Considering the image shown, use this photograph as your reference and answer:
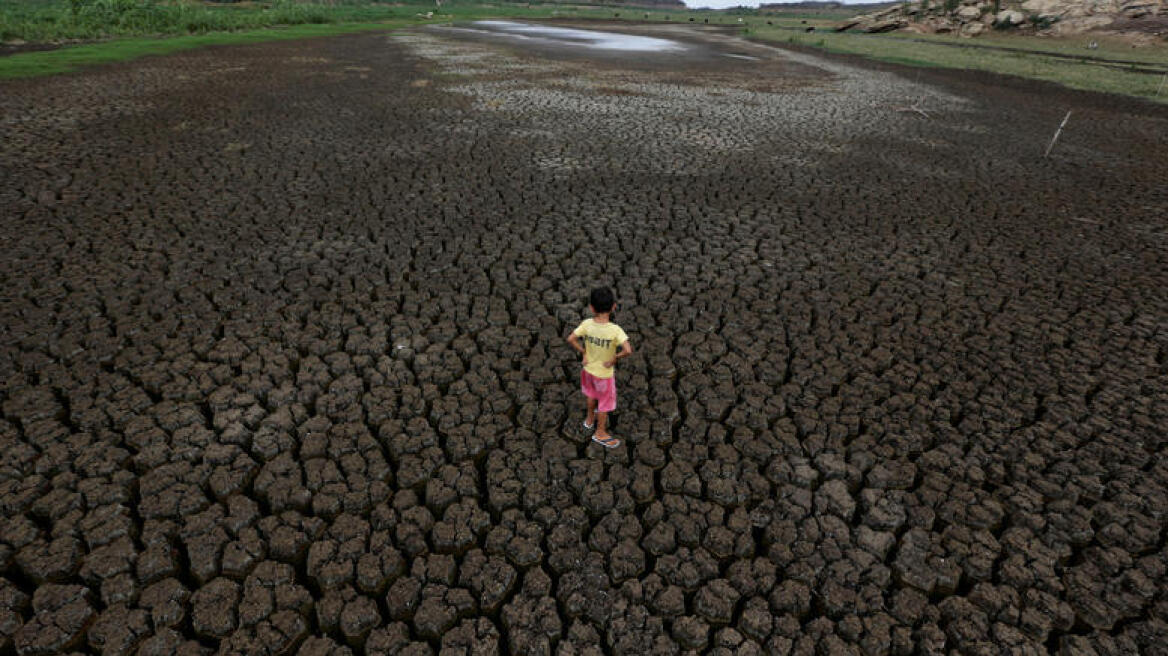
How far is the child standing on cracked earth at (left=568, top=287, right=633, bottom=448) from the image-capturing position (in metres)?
3.62

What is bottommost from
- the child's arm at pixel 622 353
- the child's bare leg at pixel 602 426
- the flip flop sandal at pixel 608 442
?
the flip flop sandal at pixel 608 442

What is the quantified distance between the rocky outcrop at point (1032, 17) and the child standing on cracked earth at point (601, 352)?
69.9 meters

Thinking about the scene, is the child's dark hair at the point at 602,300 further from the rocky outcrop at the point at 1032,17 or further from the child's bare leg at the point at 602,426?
the rocky outcrop at the point at 1032,17

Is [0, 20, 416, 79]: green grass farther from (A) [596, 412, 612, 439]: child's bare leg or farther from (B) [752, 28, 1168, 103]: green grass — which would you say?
(B) [752, 28, 1168, 103]: green grass

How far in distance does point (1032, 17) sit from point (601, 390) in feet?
250

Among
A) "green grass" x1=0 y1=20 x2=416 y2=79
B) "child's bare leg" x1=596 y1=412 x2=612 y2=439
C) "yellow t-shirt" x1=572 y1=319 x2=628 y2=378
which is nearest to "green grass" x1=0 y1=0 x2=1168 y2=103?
"green grass" x1=0 y1=20 x2=416 y2=79

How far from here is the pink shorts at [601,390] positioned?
3945 millimetres

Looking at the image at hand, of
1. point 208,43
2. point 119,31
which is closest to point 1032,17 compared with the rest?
point 208,43

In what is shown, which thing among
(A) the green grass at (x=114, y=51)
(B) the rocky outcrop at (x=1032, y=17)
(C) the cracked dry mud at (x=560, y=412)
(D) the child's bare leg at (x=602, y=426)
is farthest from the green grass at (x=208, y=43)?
(D) the child's bare leg at (x=602, y=426)

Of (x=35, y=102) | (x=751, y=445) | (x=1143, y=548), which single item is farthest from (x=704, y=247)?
(x=35, y=102)

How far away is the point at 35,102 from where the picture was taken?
13.1 metres

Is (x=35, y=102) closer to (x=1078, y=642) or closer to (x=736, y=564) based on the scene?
(x=736, y=564)

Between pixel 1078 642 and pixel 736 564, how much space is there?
1.83 meters

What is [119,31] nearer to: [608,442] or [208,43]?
[208,43]
